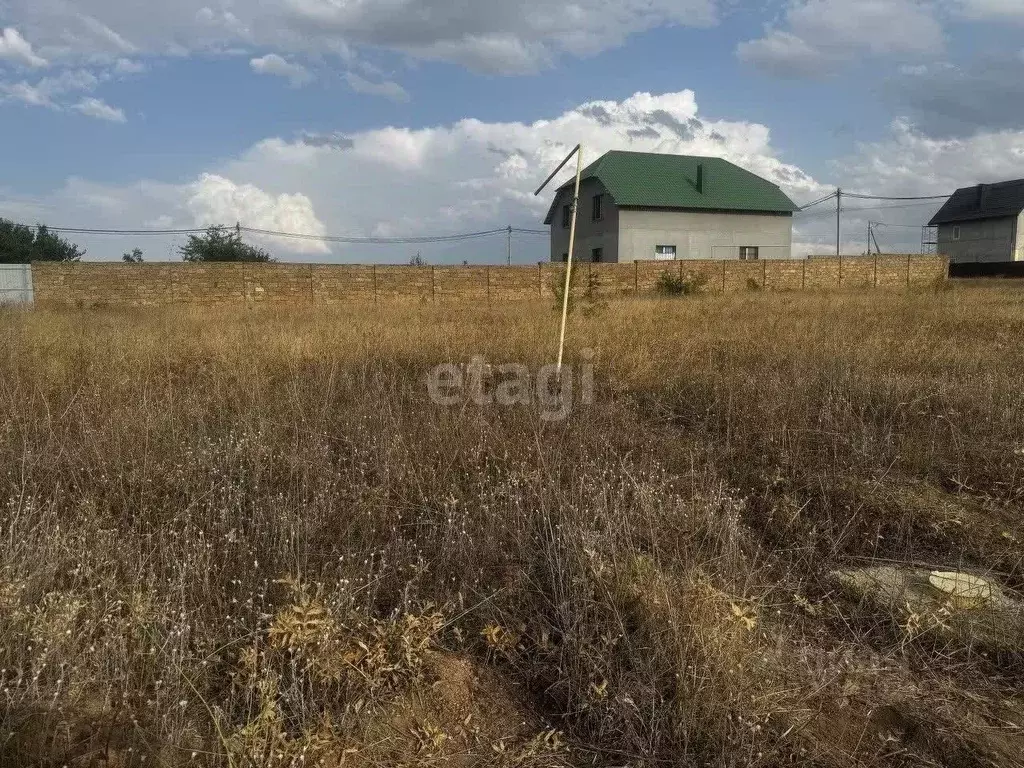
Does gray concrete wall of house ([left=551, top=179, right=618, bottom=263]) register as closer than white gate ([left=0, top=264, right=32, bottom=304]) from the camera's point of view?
No

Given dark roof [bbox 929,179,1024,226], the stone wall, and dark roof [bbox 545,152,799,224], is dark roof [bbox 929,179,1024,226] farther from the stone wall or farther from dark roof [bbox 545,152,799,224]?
the stone wall

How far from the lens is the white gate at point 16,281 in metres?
18.5

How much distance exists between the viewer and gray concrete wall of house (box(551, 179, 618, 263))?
30844 mm

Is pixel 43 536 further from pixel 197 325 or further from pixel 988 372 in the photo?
pixel 197 325

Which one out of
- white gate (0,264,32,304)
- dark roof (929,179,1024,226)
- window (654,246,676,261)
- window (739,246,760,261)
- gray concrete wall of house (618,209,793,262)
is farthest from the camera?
dark roof (929,179,1024,226)

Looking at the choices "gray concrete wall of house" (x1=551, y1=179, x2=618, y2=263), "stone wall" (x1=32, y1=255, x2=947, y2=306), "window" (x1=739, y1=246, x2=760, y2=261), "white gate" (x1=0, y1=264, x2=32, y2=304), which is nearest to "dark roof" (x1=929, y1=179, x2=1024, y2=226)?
"window" (x1=739, y1=246, x2=760, y2=261)

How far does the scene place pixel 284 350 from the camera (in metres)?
7.39

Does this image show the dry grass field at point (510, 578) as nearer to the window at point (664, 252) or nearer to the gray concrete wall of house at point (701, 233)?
the gray concrete wall of house at point (701, 233)

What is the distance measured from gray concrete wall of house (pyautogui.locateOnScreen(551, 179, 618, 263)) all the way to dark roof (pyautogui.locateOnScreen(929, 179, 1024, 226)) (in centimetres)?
2561

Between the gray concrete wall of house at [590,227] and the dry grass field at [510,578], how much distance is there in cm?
2582

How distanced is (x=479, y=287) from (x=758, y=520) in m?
18.6

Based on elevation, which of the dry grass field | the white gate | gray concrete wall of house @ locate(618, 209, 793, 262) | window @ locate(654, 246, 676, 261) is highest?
gray concrete wall of house @ locate(618, 209, 793, 262)

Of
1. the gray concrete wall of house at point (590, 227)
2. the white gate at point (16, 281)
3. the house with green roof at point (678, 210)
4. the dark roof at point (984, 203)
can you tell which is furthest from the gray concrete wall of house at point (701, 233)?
the white gate at point (16, 281)

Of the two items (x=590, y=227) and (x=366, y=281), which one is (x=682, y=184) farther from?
(x=366, y=281)
